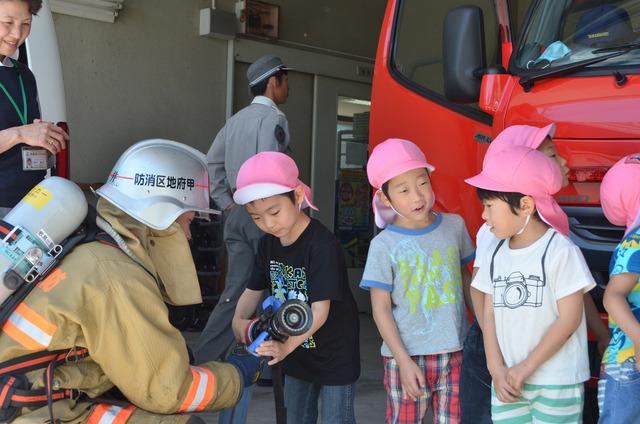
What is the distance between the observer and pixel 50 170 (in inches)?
133

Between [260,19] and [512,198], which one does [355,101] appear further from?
[512,198]

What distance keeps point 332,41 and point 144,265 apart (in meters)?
6.15

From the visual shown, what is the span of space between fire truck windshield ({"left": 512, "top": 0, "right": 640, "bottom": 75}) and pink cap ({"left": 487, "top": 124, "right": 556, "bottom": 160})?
13.1 inches

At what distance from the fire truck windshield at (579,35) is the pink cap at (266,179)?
3.58ft

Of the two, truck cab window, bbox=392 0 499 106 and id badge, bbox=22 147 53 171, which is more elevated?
truck cab window, bbox=392 0 499 106

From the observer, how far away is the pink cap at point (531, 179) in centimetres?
271

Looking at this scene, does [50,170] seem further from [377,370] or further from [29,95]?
[377,370]

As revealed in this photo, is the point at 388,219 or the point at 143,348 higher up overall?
the point at 388,219

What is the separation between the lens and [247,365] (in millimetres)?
2752

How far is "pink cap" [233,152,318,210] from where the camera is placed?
3035 mm

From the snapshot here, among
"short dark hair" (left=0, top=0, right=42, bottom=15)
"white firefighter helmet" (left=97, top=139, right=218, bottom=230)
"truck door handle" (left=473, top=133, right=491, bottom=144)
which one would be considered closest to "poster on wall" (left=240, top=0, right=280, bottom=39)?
"truck door handle" (left=473, top=133, right=491, bottom=144)

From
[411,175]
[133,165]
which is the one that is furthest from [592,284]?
[133,165]

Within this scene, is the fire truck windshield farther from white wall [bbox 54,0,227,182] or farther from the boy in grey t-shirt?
white wall [bbox 54,0,227,182]

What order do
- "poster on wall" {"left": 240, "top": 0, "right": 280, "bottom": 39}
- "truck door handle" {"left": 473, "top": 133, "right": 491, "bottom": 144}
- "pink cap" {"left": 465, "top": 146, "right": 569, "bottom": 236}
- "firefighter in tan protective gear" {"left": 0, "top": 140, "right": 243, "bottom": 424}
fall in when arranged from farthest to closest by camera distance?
"poster on wall" {"left": 240, "top": 0, "right": 280, "bottom": 39}
"truck door handle" {"left": 473, "top": 133, "right": 491, "bottom": 144}
"pink cap" {"left": 465, "top": 146, "right": 569, "bottom": 236}
"firefighter in tan protective gear" {"left": 0, "top": 140, "right": 243, "bottom": 424}
